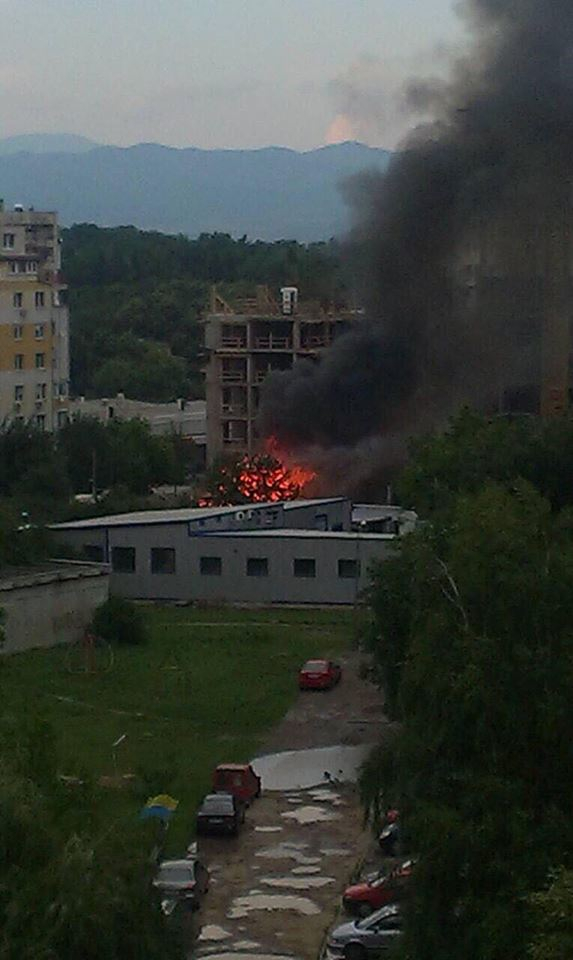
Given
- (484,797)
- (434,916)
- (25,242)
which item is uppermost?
(25,242)

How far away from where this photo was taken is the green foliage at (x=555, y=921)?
6.33 meters

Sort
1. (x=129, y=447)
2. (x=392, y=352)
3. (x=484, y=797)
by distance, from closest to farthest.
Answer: (x=484, y=797), (x=392, y=352), (x=129, y=447)

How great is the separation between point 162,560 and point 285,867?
11.6 meters

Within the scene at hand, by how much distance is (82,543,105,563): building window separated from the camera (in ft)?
75.2

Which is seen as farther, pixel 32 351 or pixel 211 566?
pixel 32 351

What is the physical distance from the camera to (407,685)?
8867mm

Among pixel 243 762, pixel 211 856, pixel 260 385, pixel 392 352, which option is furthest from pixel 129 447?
pixel 211 856

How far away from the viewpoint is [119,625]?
19.5 metres

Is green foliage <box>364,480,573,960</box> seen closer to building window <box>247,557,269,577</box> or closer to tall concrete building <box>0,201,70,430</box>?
building window <box>247,557,269,577</box>

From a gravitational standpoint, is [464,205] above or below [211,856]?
above

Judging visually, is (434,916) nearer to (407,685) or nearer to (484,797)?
(484,797)

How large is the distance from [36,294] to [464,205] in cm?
829

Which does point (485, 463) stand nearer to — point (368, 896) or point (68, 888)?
point (368, 896)

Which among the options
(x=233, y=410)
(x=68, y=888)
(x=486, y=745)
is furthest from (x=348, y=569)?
(x=68, y=888)
